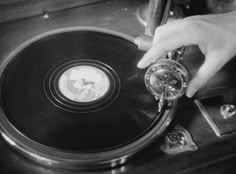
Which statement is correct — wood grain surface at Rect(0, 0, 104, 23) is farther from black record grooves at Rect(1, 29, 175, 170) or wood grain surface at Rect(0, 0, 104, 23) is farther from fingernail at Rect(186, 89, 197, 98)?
fingernail at Rect(186, 89, 197, 98)

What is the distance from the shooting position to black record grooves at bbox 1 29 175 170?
83 cm

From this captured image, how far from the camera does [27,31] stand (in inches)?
45.0

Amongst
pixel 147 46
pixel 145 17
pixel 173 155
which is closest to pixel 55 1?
pixel 145 17

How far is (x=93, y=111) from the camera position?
915 millimetres

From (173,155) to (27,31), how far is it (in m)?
0.61

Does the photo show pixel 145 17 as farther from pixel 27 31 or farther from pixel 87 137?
pixel 87 137

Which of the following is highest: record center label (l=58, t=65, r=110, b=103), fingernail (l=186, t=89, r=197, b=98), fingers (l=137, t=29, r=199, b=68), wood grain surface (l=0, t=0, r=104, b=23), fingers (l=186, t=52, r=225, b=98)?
wood grain surface (l=0, t=0, r=104, b=23)

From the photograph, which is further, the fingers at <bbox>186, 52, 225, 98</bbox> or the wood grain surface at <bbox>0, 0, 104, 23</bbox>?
the wood grain surface at <bbox>0, 0, 104, 23</bbox>

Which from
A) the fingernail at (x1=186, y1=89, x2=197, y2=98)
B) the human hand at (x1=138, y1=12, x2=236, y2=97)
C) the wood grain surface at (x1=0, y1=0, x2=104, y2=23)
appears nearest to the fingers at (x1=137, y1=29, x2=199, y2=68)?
the human hand at (x1=138, y1=12, x2=236, y2=97)

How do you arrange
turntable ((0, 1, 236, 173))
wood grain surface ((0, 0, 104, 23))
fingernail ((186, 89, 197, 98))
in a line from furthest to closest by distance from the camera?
wood grain surface ((0, 0, 104, 23)) → fingernail ((186, 89, 197, 98)) → turntable ((0, 1, 236, 173))

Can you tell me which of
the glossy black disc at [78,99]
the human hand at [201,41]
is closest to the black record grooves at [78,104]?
the glossy black disc at [78,99]

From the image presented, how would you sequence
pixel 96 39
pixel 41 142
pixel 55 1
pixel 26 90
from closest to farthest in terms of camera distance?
pixel 41 142 < pixel 26 90 < pixel 96 39 < pixel 55 1

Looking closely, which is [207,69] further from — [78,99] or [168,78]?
[78,99]

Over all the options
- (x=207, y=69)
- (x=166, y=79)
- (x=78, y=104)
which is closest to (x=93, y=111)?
(x=78, y=104)
